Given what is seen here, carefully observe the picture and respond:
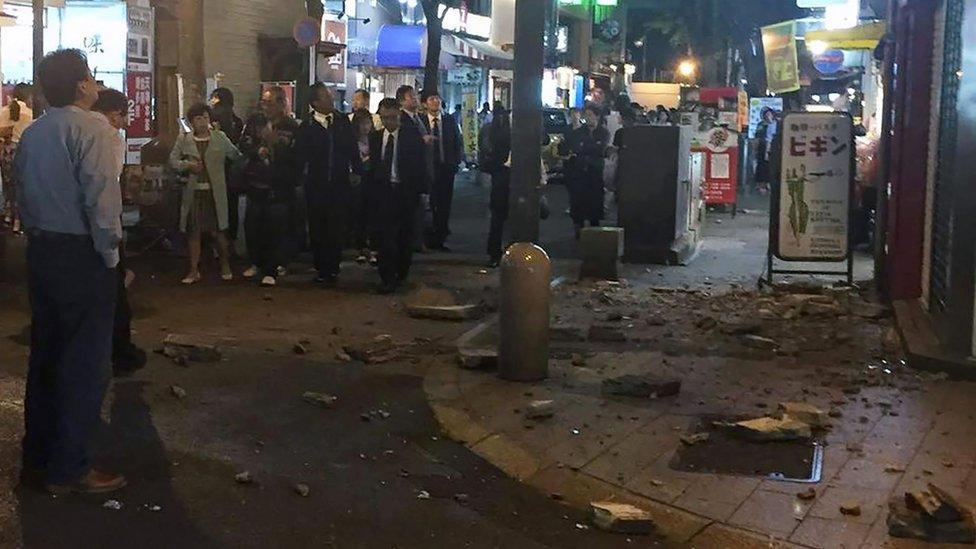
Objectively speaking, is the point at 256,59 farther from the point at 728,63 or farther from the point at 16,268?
the point at 728,63

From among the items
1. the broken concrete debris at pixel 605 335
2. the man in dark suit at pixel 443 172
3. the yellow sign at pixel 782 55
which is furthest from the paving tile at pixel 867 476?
the yellow sign at pixel 782 55

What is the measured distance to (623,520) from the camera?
591 centimetres

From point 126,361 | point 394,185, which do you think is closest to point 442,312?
point 394,185

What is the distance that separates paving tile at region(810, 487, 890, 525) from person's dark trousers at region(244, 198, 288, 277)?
7613 millimetres

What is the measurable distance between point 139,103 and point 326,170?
5.59m

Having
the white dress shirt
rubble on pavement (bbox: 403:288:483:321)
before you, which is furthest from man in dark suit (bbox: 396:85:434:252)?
rubble on pavement (bbox: 403:288:483:321)

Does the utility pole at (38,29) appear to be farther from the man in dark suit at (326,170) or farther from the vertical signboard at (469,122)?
the vertical signboard at (469,122)

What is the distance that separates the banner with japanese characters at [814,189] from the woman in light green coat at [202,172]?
226 inches

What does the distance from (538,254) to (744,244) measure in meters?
10.2

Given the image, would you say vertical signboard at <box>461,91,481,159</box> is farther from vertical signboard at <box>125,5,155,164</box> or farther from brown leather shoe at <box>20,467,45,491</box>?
brown leather shoe at <box>20,467,45,491</box>

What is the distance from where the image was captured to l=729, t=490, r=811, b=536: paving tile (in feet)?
19.4

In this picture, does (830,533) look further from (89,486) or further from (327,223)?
(327,223)

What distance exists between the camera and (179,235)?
15133 mm

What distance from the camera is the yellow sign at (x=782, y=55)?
2961 centimetres
